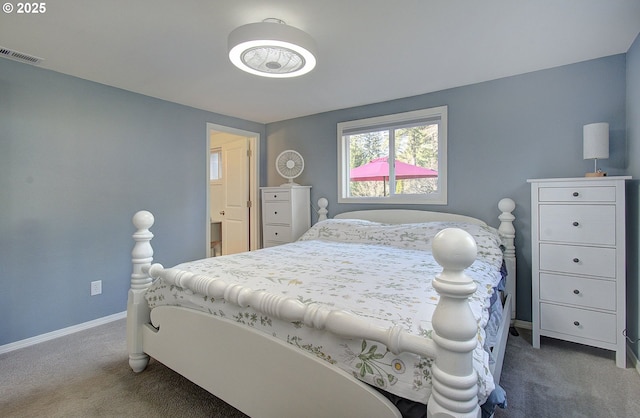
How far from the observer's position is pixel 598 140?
6.98 ft

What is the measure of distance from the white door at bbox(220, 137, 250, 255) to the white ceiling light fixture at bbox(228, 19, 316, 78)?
2.35 meters

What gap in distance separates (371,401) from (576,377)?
172 centimetres

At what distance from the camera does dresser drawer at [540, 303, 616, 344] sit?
6.69 feet

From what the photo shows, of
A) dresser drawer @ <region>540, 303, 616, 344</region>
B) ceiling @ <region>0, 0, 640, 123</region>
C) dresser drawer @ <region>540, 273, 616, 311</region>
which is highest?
ceiling @ <region>0, 0, 640, 123</region>

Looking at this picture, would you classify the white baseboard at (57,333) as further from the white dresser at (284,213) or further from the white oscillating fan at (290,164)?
the white oscillating fan at (290,164)

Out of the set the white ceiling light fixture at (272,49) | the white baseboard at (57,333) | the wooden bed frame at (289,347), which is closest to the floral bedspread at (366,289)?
the wooden bed frame at (289,347)

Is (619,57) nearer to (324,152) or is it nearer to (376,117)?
(376,117)

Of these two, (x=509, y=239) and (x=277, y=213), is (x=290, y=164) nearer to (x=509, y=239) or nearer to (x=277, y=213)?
(x=277, y=213)

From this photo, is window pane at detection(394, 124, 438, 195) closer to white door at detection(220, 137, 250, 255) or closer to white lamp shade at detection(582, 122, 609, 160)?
white lamp shade at detection(582, 122, 609, 160)

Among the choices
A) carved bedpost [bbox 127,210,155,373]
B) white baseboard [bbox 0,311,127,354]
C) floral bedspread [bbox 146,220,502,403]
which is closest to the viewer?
floral bedspread [bbox 146,220,502,403]

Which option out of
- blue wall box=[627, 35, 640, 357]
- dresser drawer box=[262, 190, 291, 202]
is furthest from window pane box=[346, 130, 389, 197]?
blue wall box=[627, 35, 640, 357]

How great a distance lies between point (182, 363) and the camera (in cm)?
164

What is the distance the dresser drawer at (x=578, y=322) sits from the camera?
2039 mm

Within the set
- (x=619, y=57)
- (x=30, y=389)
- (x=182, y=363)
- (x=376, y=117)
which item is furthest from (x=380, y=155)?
(x=30, y=389)
